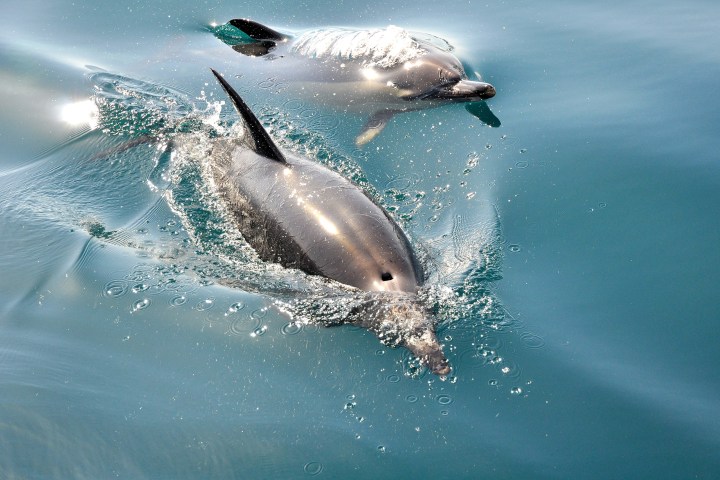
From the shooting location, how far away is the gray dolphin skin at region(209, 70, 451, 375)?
5.71 m

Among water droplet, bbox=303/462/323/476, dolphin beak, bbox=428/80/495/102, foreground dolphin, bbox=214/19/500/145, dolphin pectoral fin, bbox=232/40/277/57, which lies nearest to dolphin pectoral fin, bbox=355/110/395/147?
foreground dolphin, bbox=214/19/500/145

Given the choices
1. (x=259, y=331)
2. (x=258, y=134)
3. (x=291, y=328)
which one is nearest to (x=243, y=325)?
(x=259, y=331)

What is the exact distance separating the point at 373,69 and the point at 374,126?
51.8 inches

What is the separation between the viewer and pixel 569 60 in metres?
10.2

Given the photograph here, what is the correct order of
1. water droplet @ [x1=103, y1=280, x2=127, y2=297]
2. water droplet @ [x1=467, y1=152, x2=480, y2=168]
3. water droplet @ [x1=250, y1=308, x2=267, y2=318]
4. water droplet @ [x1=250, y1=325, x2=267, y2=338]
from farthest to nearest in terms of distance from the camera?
water droplet @ [x1=467, y1=152, x2=480, y2=168], water droplet @ [x1=103, y1=280, x2=127, y2=297], water droplet @ [x1=250, y1=308, x2=267, y2=318], water droplet @ [x1=250, y1=325, x2=267, y2=338]

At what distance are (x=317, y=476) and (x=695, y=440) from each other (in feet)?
8.35

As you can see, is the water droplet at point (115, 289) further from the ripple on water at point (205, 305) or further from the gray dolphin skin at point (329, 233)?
the gray dolphin skin at point (329, 233)

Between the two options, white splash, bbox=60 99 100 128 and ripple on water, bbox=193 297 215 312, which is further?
white splash, bbox=60 99 100 128

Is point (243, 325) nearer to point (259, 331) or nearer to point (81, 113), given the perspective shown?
point (259, 331)

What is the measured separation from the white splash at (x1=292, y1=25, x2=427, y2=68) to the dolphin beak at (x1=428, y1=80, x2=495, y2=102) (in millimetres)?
829

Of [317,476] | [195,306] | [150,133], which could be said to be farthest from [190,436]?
[150,133]

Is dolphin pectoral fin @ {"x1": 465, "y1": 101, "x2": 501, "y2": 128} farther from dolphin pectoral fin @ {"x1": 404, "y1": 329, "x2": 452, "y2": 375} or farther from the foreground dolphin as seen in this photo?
dolphin pectoral fin @ {"x1": 404, "y1": 329, "x2": 452, "y2": 375}

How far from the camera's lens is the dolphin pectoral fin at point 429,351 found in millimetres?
5445

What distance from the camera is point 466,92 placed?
9.50m
